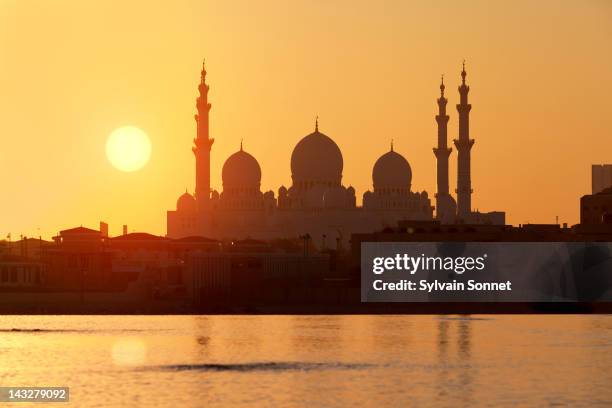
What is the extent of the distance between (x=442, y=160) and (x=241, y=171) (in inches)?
839

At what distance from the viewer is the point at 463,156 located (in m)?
176

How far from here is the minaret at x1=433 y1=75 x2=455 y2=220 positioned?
181625 millimetres

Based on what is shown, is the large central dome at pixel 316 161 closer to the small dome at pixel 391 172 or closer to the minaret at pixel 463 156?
the small dome at pixel 391 172

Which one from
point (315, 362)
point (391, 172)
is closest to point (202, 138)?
point (391, 172)

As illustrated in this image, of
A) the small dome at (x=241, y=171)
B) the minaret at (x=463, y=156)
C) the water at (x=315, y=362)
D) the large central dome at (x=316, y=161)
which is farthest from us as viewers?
the small dome at (x=241, y=171)

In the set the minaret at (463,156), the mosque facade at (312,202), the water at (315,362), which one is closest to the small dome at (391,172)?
the mosque facade at (312,202)

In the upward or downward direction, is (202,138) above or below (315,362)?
above

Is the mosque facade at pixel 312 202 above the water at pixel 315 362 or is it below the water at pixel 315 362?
above

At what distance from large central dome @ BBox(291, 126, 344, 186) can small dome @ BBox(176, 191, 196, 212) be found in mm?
12776

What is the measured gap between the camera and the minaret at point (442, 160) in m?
182

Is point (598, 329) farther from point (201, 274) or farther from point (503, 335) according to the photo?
point (201, 274)

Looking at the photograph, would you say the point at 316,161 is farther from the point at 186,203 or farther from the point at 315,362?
the point at 315,362

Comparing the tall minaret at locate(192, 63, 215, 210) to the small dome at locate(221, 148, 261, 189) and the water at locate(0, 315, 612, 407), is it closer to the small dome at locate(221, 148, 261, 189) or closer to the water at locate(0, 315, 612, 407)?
the small dome at locate(221, 148, 261, 189)

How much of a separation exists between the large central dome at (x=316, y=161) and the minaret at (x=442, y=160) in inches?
411
